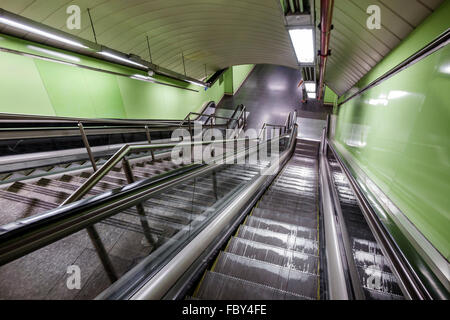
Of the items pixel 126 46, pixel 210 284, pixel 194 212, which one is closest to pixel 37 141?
pixel 126 46

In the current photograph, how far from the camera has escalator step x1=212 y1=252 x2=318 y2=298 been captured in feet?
5.07

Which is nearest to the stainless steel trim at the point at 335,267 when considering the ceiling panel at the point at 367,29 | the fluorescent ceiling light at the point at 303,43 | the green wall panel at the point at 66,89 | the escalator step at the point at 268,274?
the escalator step at the point at 268,274

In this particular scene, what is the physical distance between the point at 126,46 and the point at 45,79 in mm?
2424

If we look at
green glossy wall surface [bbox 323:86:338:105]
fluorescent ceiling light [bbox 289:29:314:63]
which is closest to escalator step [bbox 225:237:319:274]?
fluorescent ceiling light [bbox 289:29:314:63]

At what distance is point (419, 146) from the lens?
2041 millimetres

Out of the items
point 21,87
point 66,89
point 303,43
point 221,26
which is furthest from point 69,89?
point 303,43

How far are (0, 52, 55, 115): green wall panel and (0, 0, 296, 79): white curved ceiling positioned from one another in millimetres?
1088

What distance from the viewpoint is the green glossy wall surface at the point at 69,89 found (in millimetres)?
4469

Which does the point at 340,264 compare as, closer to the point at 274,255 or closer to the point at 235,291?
the point at 274,255

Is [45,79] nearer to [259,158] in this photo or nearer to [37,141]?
[37,141]

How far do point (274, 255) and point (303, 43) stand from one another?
377 centimetres

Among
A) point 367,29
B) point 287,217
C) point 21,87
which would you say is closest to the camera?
point 287,217

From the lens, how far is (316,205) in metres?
3.28

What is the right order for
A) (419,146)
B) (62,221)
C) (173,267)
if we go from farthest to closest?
1. (419,146)
2. (173,267)
3. (62,221)
